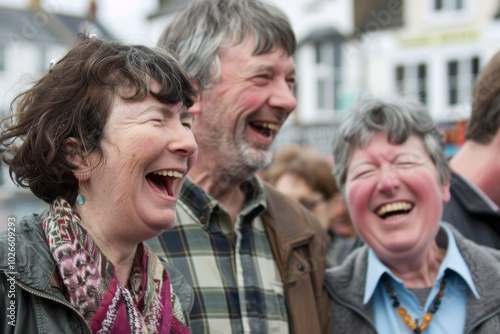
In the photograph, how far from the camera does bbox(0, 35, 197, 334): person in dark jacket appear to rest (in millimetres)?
2188

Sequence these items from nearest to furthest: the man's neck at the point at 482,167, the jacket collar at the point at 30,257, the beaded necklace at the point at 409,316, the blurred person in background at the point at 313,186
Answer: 1. the jacket collar at the point at 30,257
2. the beaded necklace at the point at 409,316
3. the man's neck at the point at 482,167
4. the blurred person in background at the point at 313,186

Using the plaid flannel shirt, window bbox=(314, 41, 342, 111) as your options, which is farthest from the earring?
window bbox=(314, 41, 342, 111)

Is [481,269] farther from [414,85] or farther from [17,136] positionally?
[414,85]

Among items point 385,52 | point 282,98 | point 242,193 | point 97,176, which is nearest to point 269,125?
point 282,98

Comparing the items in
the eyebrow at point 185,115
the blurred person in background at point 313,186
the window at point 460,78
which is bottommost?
the window at point 460,78

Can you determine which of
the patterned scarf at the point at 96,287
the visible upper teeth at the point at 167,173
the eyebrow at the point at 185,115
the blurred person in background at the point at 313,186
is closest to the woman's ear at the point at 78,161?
the patterned scarf at the point at 96,287

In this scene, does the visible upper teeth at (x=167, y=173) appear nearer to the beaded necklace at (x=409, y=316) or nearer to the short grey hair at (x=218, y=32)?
the short grey hair at (x=218, y=32)

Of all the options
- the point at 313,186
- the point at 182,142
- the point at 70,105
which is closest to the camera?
the point at 70,105

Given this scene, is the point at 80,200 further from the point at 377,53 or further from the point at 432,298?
the point at 377,53

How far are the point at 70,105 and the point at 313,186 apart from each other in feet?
13.3

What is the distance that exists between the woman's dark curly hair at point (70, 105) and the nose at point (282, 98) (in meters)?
1.12

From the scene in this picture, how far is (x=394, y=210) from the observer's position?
11.2 ft

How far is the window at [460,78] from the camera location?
73.7 feet

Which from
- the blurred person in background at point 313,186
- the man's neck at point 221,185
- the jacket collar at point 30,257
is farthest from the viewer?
the blurred person in background at point 313,186
